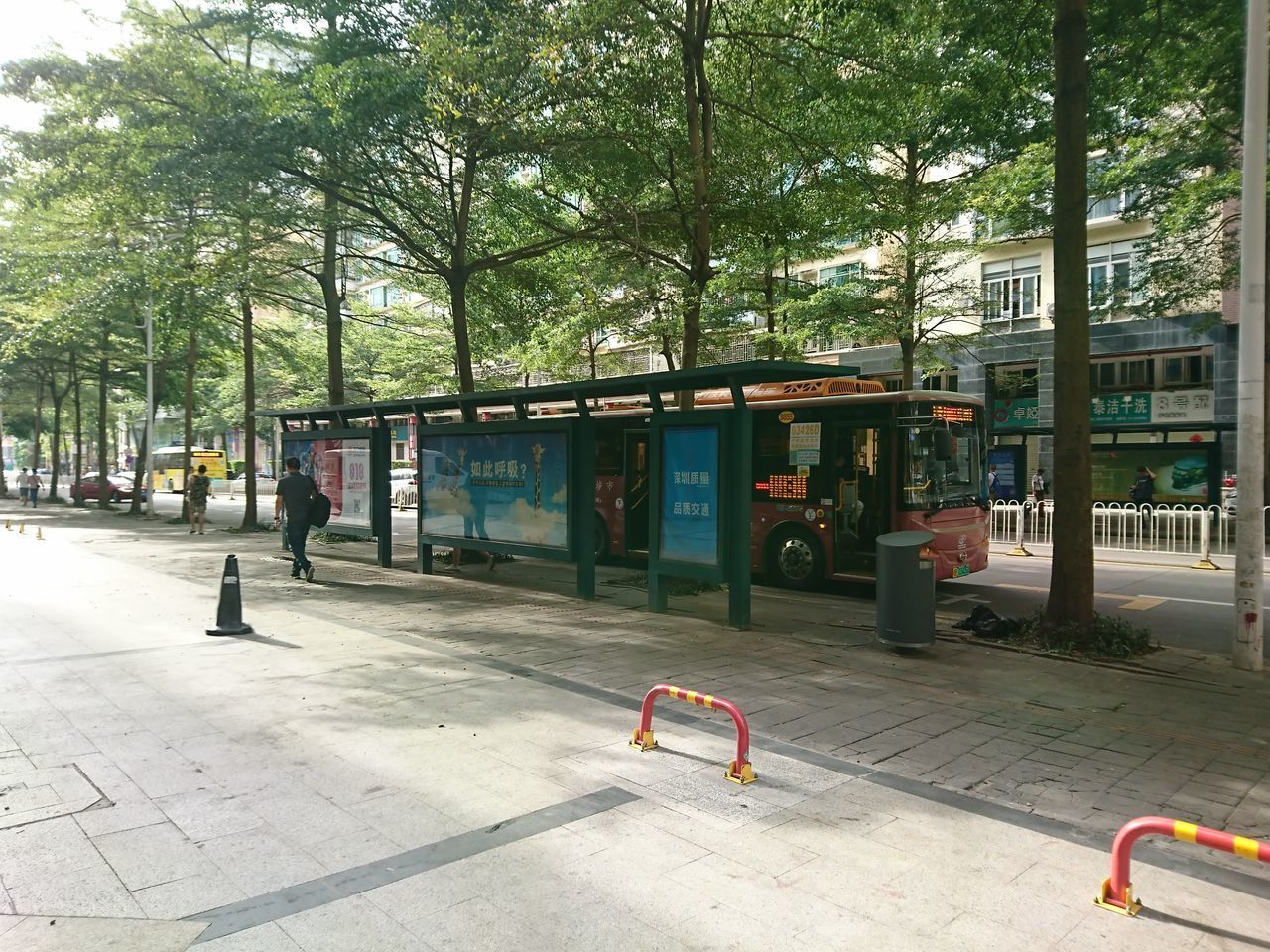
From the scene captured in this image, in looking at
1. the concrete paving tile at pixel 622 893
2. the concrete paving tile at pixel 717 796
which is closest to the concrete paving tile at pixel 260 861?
the concrete paving tile at pixel 622 893

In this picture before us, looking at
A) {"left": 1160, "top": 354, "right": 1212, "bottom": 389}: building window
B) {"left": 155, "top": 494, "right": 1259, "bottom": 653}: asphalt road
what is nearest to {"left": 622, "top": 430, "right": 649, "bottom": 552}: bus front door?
{"left": 155, "top": 494, "right": 1259, "bottom": 653}: asphalt road

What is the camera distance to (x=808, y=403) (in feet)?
39.7

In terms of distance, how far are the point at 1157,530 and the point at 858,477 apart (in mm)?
8938

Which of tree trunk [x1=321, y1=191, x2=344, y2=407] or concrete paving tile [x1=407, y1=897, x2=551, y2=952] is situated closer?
concrete paving tile [x1=407, y1=897, x2=551, y2=952]

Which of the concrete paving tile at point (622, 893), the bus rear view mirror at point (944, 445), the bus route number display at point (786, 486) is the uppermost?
the bus rear view mirror at point (944, 445)

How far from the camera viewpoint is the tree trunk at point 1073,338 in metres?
8.09

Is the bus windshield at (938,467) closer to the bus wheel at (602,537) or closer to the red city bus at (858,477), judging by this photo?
the red city bus at (858,477)

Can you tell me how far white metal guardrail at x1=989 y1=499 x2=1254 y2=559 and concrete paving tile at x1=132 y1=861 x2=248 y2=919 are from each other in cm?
1472

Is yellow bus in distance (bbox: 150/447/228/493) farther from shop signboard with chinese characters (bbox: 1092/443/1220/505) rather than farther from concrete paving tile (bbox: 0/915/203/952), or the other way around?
concrete paving tile (bbox: 0/915/203/952)

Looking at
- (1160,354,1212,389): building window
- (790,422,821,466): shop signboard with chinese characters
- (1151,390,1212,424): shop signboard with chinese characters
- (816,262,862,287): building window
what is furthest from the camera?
(1160,354,1212,389): building window

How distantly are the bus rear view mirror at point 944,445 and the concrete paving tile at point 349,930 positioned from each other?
935cm

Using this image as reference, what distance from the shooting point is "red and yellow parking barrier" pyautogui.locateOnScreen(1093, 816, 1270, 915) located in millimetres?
2918

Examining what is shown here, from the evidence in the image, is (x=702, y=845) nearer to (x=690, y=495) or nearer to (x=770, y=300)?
(x=690, y=495)

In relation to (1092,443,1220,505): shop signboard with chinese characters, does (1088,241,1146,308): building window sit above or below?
above
